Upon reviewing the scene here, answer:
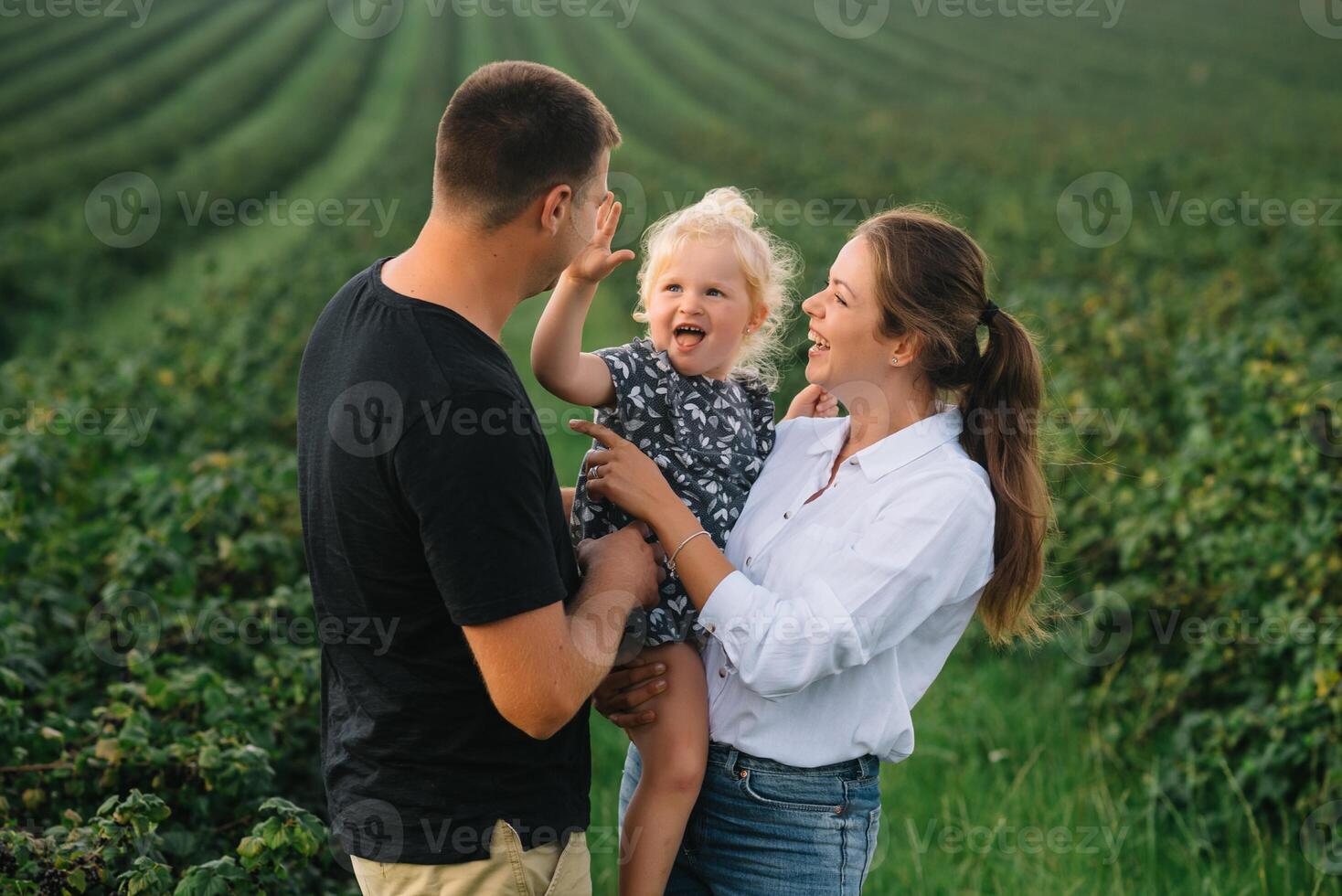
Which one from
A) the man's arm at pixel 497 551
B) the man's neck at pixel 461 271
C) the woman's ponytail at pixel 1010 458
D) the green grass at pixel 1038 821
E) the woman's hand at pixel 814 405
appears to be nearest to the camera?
the man's arm at pixel 497 551

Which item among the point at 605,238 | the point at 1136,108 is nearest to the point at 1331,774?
the point at 605,238

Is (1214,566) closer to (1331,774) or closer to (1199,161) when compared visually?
(1331,774)

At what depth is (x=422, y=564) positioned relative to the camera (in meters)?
2.00

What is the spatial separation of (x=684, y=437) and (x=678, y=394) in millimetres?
114

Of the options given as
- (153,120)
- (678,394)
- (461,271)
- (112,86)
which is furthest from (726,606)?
(112,86)

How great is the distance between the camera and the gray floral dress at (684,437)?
9.07 ft

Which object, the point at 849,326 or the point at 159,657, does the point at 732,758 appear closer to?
the point at 849,326

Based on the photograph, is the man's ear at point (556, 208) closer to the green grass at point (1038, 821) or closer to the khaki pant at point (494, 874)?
the khaki pant at point (494, 874)

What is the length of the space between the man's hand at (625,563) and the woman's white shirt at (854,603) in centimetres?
13

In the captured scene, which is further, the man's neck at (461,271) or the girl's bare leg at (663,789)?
the girl's bare leg at (663,789)

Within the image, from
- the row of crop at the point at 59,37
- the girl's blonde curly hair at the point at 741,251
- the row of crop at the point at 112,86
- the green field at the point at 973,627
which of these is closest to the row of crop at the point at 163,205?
the green field at the point at 973,627

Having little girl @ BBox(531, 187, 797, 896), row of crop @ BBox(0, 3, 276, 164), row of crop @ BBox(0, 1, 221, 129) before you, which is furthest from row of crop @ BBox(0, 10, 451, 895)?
row of crop @ BBox(0, 1, 221, 129)

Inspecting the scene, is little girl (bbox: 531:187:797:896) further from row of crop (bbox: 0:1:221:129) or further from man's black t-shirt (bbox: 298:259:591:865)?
row of crop (bbox: 0:1:221:129)

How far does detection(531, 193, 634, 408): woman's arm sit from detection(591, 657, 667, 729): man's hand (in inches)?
23.8
